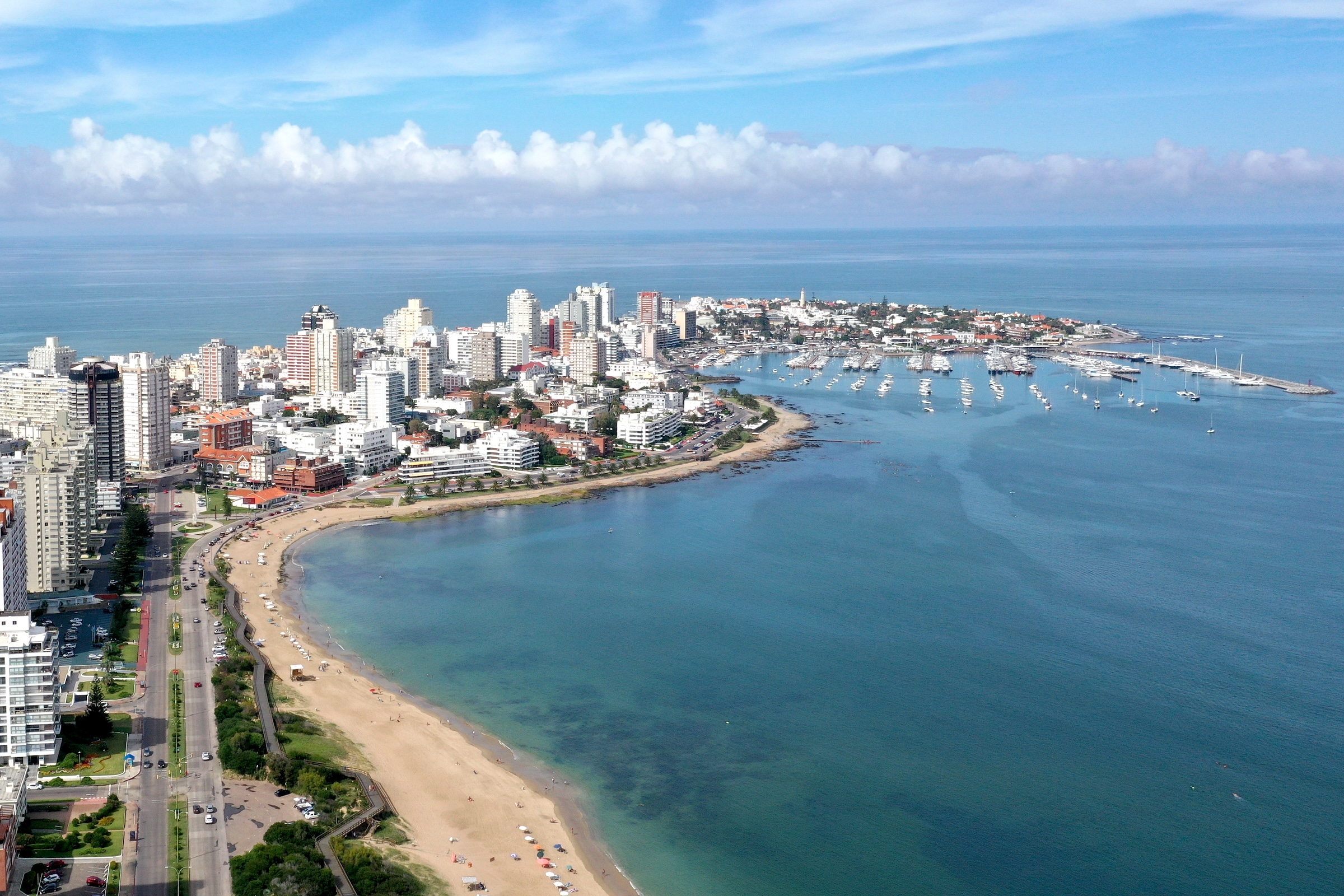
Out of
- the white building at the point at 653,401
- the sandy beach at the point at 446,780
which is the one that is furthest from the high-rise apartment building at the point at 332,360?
the sandy beach at the point at 446,780

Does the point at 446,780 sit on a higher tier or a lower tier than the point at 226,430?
lower

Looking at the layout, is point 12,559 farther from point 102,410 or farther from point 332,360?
point 332,360

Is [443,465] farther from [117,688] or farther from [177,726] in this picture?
[177,726]

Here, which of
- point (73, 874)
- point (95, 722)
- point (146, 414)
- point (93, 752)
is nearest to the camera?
point (73, 874)

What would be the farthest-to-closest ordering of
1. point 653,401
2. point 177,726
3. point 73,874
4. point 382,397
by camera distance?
point 653,401
point 382,397
point 177,726
point 73,874

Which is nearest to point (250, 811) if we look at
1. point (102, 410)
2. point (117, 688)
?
point (117, 688)

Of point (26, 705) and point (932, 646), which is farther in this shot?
point (932, 646)

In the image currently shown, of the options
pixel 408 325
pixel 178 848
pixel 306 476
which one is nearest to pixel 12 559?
pixel 178 848

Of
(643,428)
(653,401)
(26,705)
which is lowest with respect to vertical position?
(26,705)
